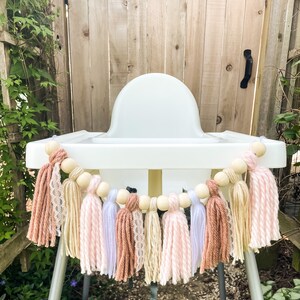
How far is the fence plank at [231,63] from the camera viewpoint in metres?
1.10

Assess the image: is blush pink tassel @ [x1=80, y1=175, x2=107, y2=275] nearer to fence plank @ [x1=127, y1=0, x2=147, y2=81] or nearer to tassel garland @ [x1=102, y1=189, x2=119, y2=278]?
tassel garland @ [x1=102, y1=189, x2=119, y2=278]

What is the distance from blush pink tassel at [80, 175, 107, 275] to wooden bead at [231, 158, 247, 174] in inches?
10.0

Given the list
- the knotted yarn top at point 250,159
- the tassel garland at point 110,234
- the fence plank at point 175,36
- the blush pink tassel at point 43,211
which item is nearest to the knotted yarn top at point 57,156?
the blush pink tassel at point 43,211

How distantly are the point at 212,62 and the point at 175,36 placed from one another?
0.21m

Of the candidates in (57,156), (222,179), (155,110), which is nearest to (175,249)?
(222,179)

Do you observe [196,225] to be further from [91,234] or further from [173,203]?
[91,234]

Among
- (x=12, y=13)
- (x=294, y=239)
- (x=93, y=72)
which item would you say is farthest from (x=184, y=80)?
(x=294, y=239)

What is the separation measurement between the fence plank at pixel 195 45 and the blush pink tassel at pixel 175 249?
0.83 meters

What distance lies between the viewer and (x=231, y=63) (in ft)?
3.74

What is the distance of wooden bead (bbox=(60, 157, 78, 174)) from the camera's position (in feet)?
1.38

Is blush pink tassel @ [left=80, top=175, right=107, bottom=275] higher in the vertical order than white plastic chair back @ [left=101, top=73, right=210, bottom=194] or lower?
lower

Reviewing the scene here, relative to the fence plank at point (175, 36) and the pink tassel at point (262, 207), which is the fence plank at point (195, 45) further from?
the pink tassel at point (262, 207)

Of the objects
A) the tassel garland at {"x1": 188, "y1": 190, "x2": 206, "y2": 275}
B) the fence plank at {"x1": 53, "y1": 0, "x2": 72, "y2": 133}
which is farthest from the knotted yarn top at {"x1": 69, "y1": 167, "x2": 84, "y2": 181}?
the fence plank at {"x1": 53, "y1": 0, "x2": 72, "y2": 133}

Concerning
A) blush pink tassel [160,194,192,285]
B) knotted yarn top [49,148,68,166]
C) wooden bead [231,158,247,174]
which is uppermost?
knotted yarn top [49,148,68,166]
